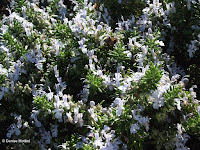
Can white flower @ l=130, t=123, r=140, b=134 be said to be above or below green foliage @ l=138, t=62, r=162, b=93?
below

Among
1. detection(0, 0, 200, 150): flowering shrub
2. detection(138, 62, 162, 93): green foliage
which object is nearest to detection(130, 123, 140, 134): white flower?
detection(0, 0, 200, 150): flowering shrub

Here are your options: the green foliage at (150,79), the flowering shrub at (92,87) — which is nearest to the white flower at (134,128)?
the flowering shrub at (92,87)

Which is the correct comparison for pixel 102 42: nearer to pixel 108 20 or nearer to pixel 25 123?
pixel 108 20

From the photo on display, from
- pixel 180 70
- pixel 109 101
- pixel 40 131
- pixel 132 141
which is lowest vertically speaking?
pixel 132 141

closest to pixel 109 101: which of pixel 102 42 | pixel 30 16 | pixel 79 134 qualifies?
pixel 79 134

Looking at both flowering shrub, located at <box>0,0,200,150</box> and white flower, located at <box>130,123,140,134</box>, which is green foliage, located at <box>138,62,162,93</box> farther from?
white flower, located at <box>130,123,140,134</box>

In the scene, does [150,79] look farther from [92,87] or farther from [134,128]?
[92,87]

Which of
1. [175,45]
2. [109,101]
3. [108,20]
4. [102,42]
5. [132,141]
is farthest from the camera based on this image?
[108,20]

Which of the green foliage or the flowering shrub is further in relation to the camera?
the flowering shrub

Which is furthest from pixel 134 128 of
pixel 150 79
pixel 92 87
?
pixel 92 87
